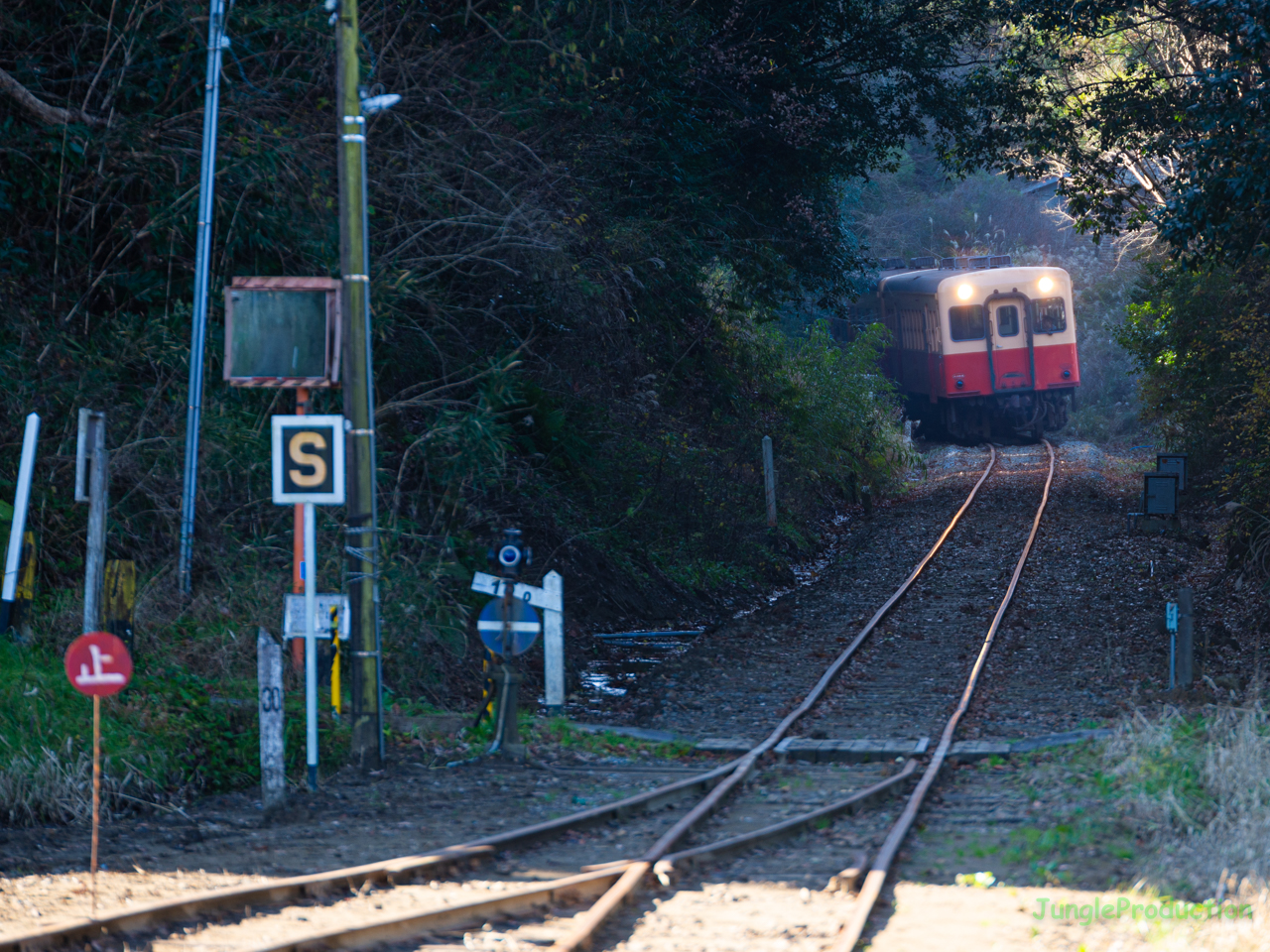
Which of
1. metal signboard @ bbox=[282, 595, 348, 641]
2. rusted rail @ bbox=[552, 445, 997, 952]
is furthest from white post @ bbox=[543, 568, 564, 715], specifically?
metal signboard @ bbox=[282, 595, 348, 641]

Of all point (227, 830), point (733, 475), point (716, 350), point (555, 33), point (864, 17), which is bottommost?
point (227, 830)

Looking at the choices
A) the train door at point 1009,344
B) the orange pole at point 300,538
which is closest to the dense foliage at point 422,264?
the orange pole at point 300,538

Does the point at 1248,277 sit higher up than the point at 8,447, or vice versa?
the point at 1248,277

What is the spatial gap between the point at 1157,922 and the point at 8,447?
8.68 m

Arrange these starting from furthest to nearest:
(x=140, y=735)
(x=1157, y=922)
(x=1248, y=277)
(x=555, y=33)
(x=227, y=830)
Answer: (x=1248, y=277) → (x=555, y=33) → (x=140, y=735) → (x=227, y=830) → (x=1157, y=922)

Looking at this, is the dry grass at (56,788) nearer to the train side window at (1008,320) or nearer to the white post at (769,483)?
the white post at (769,483)

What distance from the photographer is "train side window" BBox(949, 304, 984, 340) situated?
28.8 metres

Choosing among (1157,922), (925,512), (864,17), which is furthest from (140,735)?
(925,512)

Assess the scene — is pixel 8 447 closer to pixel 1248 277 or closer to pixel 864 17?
pixel 864 17

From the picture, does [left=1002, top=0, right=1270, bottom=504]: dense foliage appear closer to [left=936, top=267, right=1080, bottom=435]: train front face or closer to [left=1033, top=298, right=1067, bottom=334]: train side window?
[left=936, top=267, right=1080, bottom=435]: train front face

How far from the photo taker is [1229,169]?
11891 millimetres

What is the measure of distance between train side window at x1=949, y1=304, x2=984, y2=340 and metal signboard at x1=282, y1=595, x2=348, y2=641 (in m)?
22.6

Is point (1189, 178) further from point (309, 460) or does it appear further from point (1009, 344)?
point (1009, 344)

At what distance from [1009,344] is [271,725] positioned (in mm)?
24366
